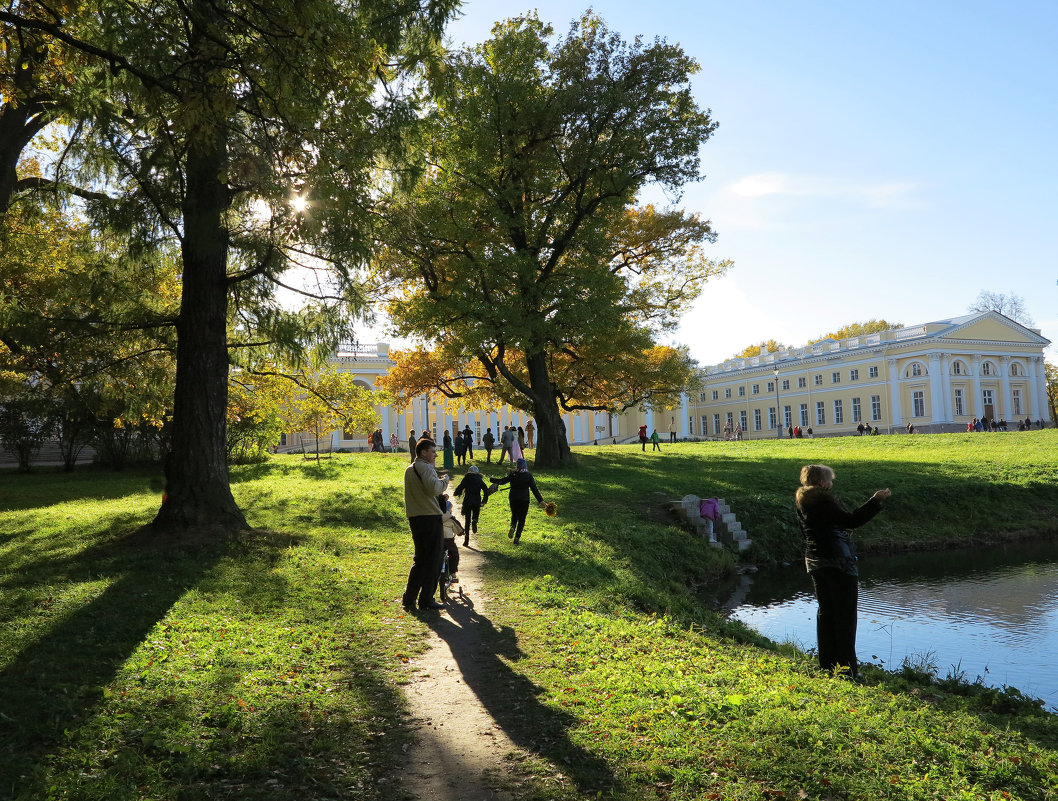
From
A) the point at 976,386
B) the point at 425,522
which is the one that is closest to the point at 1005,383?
the point at 976,386

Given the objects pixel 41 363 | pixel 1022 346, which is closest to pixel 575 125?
pixel 41 363

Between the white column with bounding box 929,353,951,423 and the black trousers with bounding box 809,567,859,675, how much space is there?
66.9 metres

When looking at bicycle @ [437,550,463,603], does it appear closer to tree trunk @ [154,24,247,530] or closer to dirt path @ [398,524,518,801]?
dirt path @ [398,524,518,801]

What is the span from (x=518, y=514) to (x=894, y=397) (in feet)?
208

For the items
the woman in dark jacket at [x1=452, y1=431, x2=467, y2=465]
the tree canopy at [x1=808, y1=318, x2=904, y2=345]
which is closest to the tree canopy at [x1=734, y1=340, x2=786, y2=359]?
the tree canopy at [x1=808, y1=318, x2=904, y2=345]

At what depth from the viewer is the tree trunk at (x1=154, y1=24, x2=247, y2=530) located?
37.3 feet

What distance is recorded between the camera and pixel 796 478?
24.0 m

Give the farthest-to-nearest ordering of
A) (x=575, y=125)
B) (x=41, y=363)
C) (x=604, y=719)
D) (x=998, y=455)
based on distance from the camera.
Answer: (x=998, y=455) < (x=575, y=125) < (x=41, y=363) < (x=604, y=719)

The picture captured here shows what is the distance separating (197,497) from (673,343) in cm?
2608

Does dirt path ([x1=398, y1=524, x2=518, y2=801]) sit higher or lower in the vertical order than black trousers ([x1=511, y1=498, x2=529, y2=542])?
lower

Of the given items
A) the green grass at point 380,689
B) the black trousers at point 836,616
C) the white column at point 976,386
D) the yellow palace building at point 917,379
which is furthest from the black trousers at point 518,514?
the white column at point 976,386

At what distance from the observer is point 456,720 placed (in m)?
5.46

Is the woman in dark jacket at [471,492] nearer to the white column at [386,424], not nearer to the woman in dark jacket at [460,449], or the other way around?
the woman in dark jacket at [460,449]

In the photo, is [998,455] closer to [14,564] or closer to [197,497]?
[197,497]
